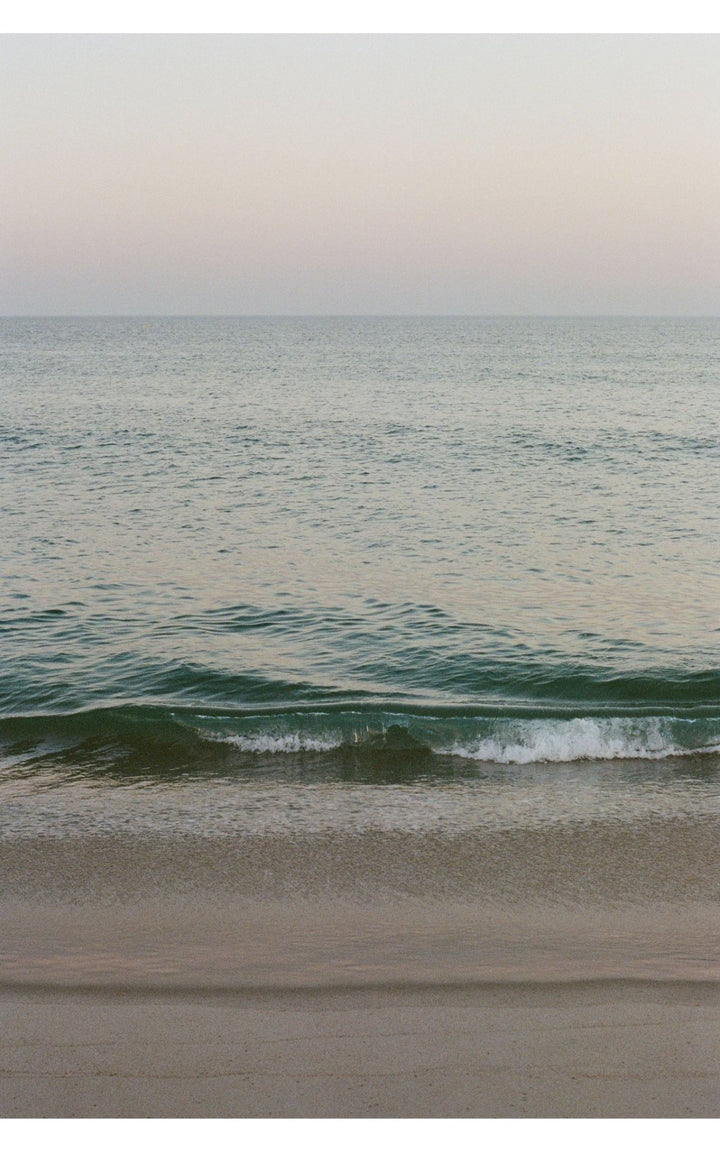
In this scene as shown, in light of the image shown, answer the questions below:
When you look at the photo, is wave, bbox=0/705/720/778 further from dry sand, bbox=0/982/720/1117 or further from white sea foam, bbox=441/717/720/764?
dry sand, bbox=0/982/720/1117

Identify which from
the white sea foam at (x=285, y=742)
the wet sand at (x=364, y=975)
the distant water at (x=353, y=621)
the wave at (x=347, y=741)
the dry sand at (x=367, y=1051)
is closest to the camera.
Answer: the dry sand at (x=367, y=1051)

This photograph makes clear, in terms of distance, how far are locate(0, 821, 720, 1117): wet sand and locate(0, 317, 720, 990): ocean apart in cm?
6

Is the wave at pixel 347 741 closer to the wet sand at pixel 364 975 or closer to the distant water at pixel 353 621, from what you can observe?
the distant water at pixel 353 621

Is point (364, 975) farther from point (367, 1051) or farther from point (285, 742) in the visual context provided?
point (285, 742)

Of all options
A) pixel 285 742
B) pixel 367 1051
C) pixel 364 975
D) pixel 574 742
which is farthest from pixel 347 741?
pixel 367 1051

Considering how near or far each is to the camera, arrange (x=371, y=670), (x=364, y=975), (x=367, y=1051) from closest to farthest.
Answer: (x=367, y=1051) < (x=364, y=975) < (x=371, y=670)

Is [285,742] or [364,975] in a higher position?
[285,742]

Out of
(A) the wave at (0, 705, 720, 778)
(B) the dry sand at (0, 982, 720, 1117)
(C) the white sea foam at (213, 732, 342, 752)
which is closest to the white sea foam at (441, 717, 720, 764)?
(A) the wave at (0, 705, 720, 778)

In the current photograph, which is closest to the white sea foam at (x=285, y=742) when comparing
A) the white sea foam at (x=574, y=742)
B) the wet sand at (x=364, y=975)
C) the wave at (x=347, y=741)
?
the wave at (x=347, y=741)

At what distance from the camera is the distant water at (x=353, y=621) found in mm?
9539

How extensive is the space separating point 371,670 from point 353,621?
2020 mm

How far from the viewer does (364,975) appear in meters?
5.96

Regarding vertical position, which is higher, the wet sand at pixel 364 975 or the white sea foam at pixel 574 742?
the white sea foam at pixel 574 742

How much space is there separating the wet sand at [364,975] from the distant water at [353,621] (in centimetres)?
94
